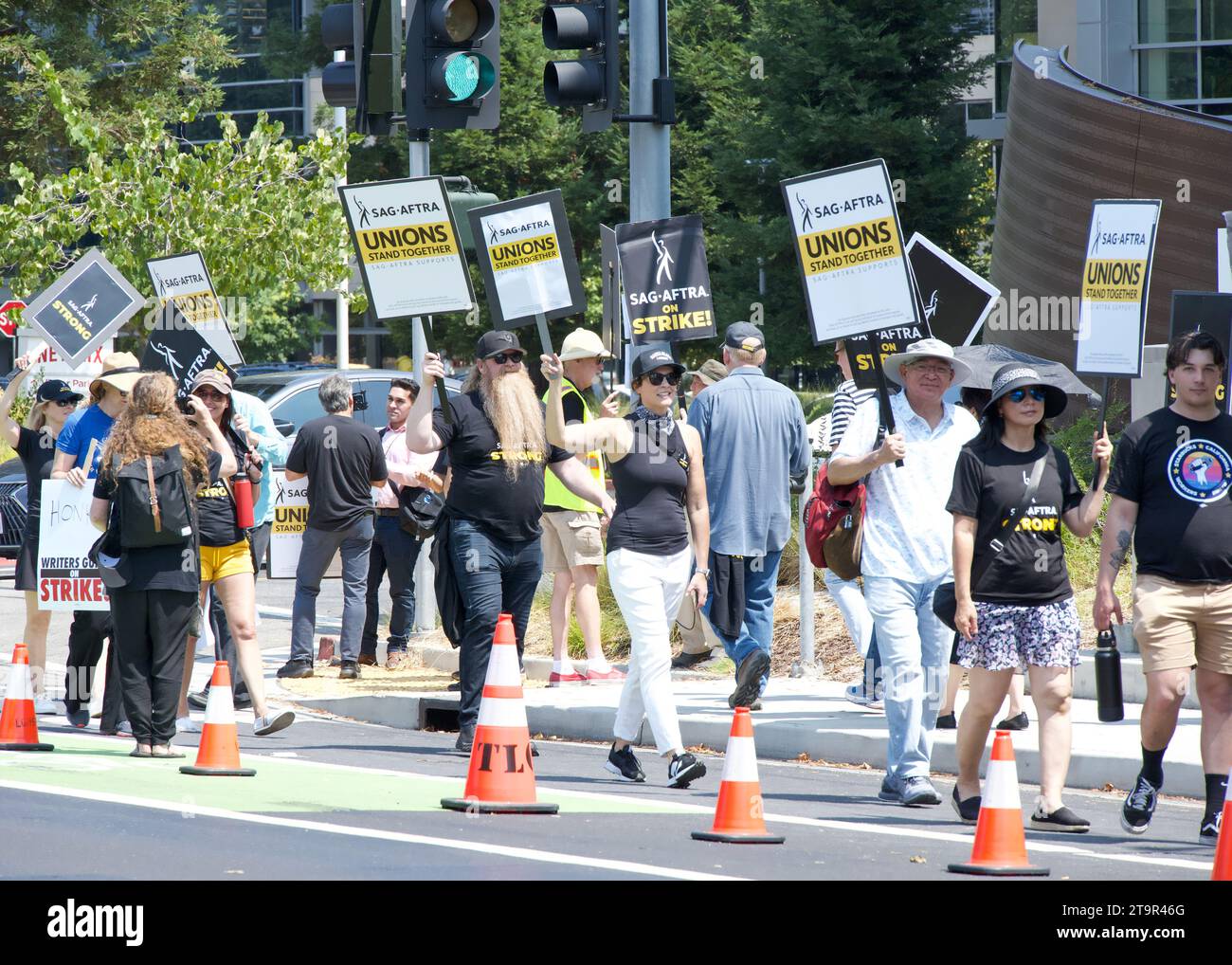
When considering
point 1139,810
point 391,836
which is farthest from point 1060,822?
point 391,836

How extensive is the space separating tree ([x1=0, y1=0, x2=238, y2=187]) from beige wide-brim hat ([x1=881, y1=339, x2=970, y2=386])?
1000 inches

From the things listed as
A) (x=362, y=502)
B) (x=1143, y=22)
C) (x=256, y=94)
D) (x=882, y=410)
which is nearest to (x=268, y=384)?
(x=362, y=502)

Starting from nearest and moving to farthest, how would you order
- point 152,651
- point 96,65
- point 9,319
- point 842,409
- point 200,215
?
point 152,651
point 842,409
point 9,319
point 200,215
point 96,65

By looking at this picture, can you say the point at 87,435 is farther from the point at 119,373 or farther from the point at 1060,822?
the point at 1060,822

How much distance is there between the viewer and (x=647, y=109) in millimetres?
11961

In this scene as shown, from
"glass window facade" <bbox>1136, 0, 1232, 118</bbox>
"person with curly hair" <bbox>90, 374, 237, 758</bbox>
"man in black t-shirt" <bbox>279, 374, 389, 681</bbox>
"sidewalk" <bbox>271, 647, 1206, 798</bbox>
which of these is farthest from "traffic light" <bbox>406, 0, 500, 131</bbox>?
"glass window facade" <bbox>1136, 0, 1232, 118</bbox>

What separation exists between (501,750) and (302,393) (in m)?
11.4

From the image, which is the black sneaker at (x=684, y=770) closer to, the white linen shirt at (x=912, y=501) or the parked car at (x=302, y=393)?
the white linen shirt at (x=912, y=501)

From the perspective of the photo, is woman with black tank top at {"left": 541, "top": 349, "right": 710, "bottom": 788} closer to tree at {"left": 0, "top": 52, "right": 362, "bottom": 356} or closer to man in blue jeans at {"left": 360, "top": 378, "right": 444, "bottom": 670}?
man in blue jeans at {"left": 360, "top": 378, "right": 444, "bottom": 670}

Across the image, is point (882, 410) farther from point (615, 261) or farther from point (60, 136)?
point (60, 136)

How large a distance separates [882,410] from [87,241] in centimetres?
2833

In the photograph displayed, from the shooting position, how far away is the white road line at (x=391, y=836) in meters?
6.41

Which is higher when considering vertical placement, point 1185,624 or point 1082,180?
point 1082,180

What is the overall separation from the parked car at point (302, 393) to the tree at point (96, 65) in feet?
47.3
